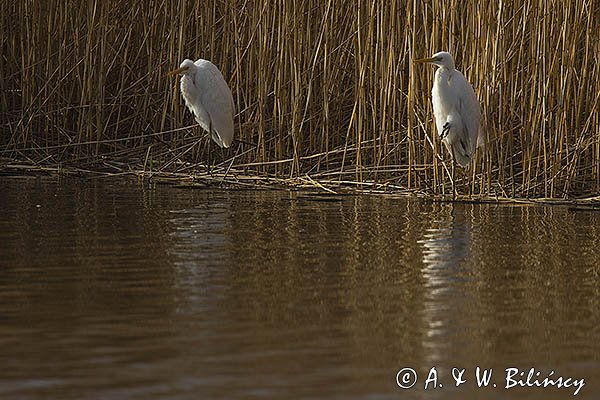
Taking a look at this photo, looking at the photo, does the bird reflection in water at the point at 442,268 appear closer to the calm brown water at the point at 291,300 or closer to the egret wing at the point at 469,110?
the calm brown water at the point at 291,300

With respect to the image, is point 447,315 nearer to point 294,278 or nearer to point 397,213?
point 294,278

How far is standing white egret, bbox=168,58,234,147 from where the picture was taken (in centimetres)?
784

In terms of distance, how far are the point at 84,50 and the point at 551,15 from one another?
11.1 ft

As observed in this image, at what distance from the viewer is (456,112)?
6871 millimetres

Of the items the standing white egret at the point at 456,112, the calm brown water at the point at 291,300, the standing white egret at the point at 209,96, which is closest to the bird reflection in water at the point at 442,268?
the calm brown water at the point at 291,300

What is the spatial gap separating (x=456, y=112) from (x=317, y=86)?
1335 mm

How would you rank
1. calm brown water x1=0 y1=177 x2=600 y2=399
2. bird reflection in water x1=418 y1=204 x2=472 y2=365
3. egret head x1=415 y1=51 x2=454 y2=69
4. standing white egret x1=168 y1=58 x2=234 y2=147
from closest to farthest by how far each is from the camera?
calm brown water x1=0 y1=177 x2=600 y2=399, bird reflection in water x1=418 y1=204 x2=472 y2=365, egret head x1=415 y1=51 x2=454 y2=69, standing white egret x1=168 y1=58 x2=234 y2=147

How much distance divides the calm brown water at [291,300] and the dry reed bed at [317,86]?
663 millimetres

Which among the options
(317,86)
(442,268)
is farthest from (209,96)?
(442,268)

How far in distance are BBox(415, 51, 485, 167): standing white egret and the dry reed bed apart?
8 centimetres

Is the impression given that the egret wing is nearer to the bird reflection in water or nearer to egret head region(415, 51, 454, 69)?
egret head region(415, 51, 454, 69)

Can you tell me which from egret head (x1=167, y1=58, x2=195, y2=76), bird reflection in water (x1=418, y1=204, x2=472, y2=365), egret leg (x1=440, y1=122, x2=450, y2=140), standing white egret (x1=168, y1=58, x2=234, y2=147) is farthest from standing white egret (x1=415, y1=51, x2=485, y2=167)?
egret head (x1=167, y1=58, x2=195, y2=76)

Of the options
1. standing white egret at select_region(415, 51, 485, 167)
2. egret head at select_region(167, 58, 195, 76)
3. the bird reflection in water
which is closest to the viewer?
the bird reflection in water

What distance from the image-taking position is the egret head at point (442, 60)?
21.8 ft
